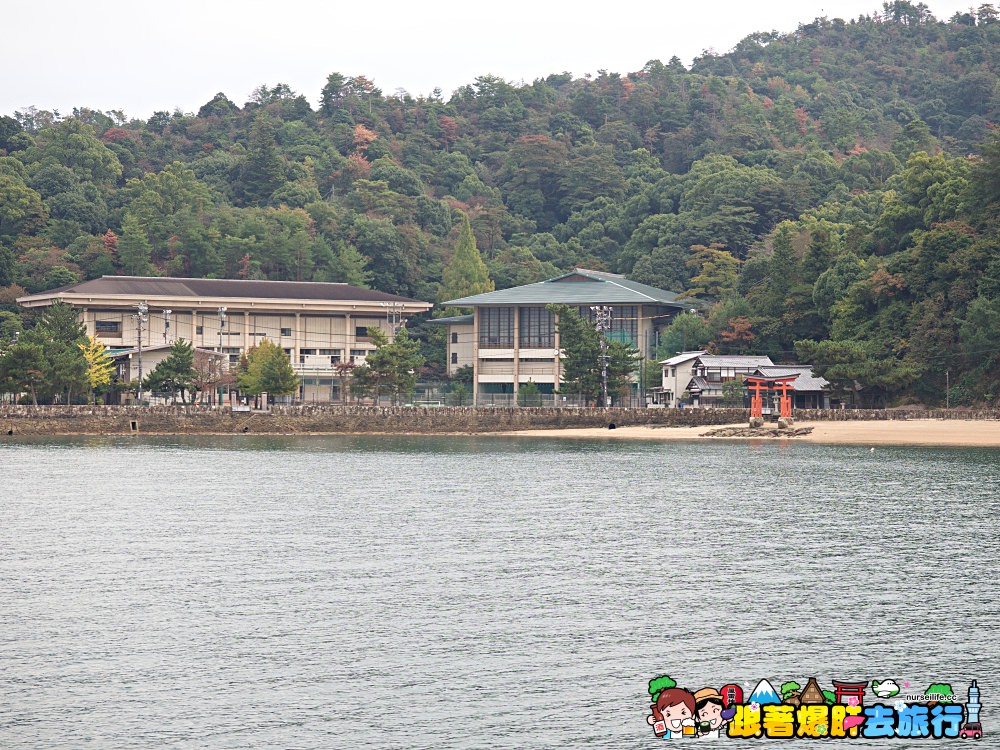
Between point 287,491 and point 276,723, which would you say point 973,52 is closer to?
point 287,491

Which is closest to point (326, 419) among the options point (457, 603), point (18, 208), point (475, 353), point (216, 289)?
point (475, 353)

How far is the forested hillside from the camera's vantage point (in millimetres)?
73562

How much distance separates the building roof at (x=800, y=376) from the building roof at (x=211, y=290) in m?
33.7

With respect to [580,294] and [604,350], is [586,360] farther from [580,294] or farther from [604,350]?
[580,294]

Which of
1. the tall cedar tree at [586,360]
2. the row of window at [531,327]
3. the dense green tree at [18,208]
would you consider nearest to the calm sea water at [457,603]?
the tall cedar tree at [586,360]

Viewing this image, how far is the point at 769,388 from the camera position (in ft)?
237

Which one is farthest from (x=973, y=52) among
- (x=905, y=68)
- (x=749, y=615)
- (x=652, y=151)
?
(x=749, y=615)

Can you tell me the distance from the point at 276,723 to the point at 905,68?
177781 millimetres

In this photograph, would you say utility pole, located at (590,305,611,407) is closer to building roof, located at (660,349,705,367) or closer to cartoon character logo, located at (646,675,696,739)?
building roof, located at (660,349,705,367)

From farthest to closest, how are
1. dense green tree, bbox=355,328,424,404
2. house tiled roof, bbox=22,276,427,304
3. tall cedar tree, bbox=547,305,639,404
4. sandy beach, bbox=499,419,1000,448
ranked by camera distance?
house tiled roof, bbox=22,276,427,304 → dense green tree, bbox=355,328,424,404 → tall cedar tree, bbox=547,305,639,404 → sandy beach, bbox=499,419,1000,448

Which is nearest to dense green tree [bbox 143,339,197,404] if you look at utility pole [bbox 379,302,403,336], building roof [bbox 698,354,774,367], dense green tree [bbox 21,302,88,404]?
dense green tree [bbox 21,302,88,404]

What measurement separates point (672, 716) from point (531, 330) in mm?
76831

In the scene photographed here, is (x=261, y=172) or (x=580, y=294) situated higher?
(x=261, y=172)

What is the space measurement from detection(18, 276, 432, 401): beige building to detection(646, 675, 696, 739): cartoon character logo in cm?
7623
